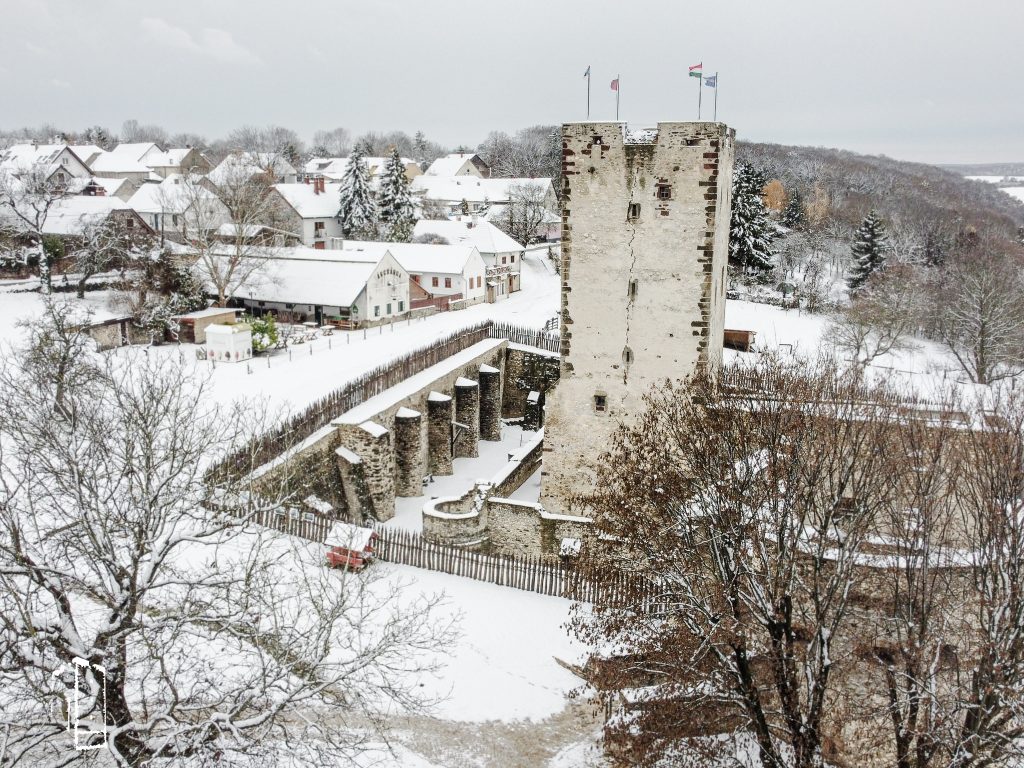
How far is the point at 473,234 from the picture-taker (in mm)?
60375

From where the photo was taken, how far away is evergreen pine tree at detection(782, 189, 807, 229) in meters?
76.6

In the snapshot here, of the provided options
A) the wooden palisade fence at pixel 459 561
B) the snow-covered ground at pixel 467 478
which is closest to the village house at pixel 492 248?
the snow-covered ground at pixel 467 478

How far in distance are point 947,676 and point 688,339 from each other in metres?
8.80

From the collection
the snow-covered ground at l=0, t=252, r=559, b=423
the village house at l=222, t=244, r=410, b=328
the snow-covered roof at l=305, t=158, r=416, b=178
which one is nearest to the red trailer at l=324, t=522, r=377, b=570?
the snow-covered ground at l=0, t=252, r=559, b=423

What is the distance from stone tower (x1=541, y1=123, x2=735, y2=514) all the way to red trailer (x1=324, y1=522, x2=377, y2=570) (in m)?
5.34

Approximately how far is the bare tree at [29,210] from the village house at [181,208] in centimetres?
614

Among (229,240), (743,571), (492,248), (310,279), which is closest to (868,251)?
(492,248)

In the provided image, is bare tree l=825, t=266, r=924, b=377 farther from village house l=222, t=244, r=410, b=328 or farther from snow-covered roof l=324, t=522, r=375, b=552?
snow-covered roof l=324, t=522, r=375, b=552

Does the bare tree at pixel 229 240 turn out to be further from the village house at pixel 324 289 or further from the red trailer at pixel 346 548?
the red trailer at pixel 346 548

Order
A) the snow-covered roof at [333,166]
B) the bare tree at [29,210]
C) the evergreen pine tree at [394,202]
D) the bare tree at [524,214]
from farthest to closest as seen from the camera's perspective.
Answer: the snow-covered roof at [333,166], the bare tree at [524,214], the evergreen pine tree at [394,202], the bare tree at [29,210]

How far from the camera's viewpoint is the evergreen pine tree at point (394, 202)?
206 feet

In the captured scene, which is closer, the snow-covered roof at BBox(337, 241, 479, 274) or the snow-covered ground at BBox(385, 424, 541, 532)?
the snow-covered ground at BBox(385, 424, 541, 532)

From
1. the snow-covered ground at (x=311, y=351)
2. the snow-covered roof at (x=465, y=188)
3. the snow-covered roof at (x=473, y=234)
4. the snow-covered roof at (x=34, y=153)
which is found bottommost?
the snow-covered ground at (x=311, y=351)

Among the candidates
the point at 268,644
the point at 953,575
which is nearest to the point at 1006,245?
the point at 953,575
